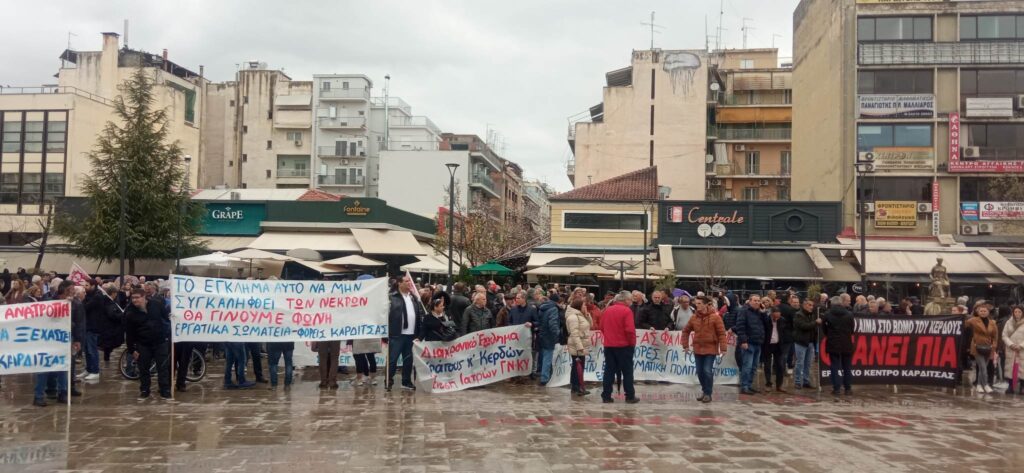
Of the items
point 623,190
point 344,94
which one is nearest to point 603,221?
point 623,190

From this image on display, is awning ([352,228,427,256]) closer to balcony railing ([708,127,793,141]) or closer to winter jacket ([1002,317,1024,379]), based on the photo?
winter jacket ([1002,317,1024,379])

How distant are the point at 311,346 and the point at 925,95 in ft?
115

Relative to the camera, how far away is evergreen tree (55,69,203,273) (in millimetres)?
33719

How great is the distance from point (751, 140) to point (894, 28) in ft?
66.8

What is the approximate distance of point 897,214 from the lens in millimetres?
40031

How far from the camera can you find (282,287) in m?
13.5

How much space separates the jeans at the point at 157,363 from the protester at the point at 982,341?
43.9 ft

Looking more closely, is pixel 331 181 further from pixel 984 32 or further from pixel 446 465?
pixel 446 465

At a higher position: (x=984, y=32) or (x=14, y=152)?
(x=984, y=32)

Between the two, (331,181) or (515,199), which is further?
(515,199)

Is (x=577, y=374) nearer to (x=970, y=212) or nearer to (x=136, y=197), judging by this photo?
(x=136, y=197)

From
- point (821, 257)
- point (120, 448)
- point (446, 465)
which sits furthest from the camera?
point (821, 257)

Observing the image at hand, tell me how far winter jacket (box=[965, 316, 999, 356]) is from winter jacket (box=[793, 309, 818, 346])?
293 cm

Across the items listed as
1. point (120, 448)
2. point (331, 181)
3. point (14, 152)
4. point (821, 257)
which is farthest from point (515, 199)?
point (120, 448)
